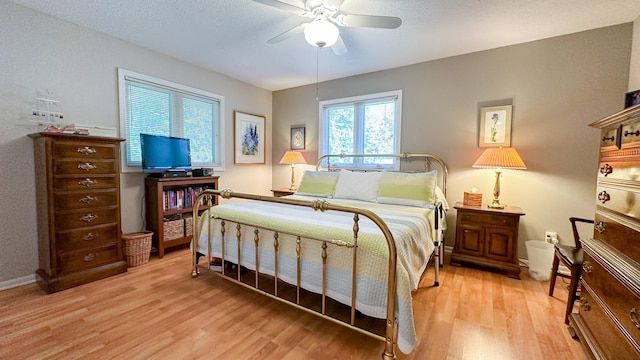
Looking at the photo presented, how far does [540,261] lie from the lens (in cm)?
253

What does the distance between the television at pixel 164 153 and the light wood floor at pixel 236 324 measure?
130 centimetres

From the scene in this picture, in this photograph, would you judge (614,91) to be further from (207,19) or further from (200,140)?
(200,140)

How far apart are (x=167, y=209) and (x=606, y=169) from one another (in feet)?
12.8

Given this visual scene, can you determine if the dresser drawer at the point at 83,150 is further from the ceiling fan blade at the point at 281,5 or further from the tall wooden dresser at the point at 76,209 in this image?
the ceiling fan blade at the point at 281,5

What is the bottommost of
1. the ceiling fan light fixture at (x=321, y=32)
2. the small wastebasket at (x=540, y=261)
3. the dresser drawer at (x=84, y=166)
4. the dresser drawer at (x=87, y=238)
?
the small wastebasket at (x=540, y=261)

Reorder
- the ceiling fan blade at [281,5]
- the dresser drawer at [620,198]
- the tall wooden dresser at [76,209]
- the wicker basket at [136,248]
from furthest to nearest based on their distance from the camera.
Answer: the wicker basket at [136,248], the tall wooden dresser at [76,209], the ceiling fan blade at [281,5], the dresser drawer at [620,198]

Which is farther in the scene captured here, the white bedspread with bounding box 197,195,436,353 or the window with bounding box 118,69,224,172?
the window with bounding box 118,69,224,172

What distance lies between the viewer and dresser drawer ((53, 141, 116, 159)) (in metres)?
2.17

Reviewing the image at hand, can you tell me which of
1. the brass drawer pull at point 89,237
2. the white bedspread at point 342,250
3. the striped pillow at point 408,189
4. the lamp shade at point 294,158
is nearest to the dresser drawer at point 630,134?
the white bedspread at point 342,250

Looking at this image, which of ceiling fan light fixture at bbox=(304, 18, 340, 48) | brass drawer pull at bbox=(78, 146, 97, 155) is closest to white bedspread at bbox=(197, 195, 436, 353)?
brass drawer pull at bbox=(78, 146, 97, 155)

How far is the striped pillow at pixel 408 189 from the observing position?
2.69 m

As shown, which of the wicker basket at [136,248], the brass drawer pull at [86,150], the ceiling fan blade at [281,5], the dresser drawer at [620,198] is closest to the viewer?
the dresser drawer at [620,198]

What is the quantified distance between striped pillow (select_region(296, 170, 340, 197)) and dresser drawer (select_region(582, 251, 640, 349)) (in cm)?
229

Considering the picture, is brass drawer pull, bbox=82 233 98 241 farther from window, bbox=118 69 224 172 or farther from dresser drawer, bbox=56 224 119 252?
window, bbox=118 69 224 172
